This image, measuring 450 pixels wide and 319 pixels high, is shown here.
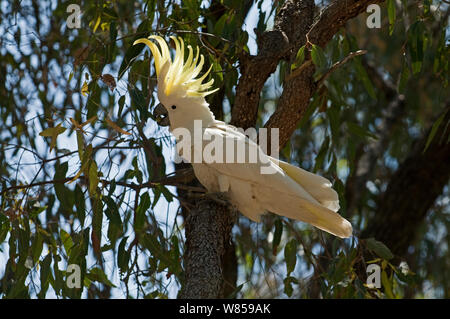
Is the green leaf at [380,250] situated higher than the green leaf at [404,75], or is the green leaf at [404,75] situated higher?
the green leaf at [404,75]

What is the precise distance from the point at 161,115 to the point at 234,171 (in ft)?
1.21

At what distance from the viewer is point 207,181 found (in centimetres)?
264

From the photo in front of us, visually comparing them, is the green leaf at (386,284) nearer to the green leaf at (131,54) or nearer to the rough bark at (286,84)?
the rough bark at (286,84)

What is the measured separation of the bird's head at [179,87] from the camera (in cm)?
252

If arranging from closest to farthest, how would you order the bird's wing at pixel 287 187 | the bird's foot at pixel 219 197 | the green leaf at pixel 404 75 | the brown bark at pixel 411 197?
the bird's wing at pixel 287 187 → the bird's foot at pixel 219 197 → the green leaf at pixel 404 75 → the brown bark at pixel 411 197

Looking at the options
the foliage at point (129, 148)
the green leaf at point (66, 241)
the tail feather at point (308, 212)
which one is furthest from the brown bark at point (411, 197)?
the green leaf at point (66, 241)

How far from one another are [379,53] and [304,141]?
0.91m

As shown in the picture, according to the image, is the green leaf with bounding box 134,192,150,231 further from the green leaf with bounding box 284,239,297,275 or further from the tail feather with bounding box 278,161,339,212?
the green leaf with bounding box 284,239,297,275

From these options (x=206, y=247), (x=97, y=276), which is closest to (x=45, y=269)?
(x=97, y=276)

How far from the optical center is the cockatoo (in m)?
2.50

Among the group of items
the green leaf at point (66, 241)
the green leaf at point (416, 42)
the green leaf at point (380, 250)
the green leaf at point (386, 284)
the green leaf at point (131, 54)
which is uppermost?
the green leaf at point (416, 42)

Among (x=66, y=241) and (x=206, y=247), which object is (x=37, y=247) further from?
(x=206, y=247)

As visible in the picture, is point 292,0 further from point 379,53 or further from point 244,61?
point 379,53
